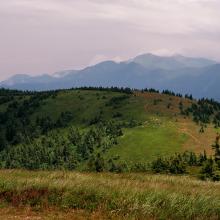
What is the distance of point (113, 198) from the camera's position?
61.6ft

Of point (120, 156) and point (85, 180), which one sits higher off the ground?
point (85, 180)

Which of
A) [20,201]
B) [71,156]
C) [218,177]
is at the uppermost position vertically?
[20,201]

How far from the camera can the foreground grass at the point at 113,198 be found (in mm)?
17763

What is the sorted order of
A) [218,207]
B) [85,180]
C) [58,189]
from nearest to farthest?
[218,207], [58,189], [85,180]

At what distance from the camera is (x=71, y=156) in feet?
636

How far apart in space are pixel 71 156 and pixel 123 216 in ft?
585

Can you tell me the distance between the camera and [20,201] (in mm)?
19188

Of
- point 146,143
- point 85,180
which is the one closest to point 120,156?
point 146,143

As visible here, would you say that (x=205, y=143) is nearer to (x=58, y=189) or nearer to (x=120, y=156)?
(x=120, y=156)

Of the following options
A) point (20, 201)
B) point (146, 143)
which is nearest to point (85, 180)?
point (20, 201)

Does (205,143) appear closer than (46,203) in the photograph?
No

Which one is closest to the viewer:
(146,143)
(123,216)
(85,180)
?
(123,216)

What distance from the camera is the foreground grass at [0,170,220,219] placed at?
17.8m

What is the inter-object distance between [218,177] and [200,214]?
28.3 metres
